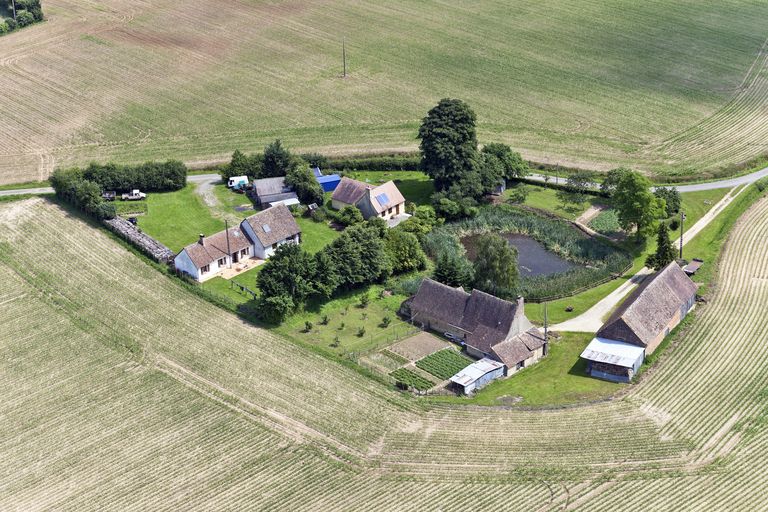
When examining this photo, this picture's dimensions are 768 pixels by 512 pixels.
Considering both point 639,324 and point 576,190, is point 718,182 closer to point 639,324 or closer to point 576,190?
point 576,190

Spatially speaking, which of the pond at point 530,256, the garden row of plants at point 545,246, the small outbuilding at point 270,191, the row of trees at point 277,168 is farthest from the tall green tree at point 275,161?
the pond at point 530,256

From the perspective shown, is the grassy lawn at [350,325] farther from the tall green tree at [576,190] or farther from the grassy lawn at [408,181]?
the tall green tree at [576,190]

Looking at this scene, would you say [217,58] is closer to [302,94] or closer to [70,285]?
[302,94]

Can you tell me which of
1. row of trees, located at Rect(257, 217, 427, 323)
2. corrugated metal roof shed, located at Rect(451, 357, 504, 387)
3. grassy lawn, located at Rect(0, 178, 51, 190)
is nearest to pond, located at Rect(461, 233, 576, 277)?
row of trees, located at Rect(257, 217, 427, 323)

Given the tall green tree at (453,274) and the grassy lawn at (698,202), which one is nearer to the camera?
the tall green tree at (453,274)

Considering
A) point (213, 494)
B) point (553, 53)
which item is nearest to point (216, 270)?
point (213, 494)

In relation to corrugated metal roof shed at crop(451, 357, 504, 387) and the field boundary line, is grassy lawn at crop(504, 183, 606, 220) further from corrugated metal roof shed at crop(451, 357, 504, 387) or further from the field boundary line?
the field boundary line

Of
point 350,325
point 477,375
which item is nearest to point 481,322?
point 477,375
